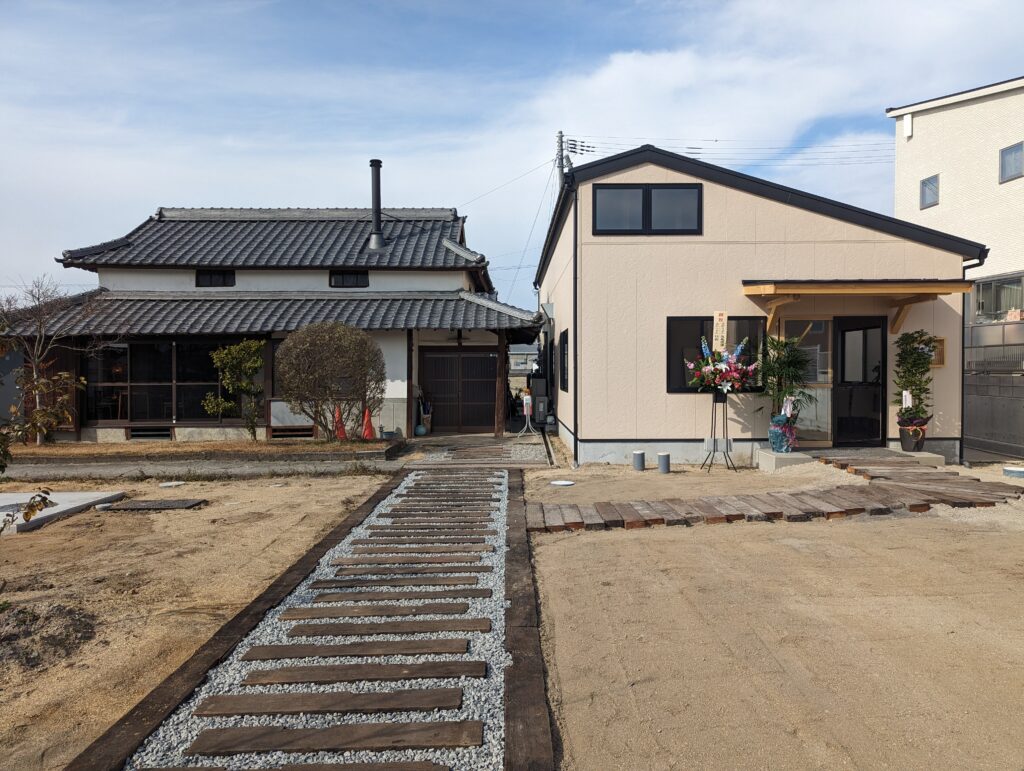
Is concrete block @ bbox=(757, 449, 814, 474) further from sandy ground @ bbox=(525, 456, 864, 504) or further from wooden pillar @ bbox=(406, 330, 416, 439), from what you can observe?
wooden pillar @ bbox=(406, 330, 416, 439)

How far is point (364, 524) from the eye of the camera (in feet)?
24.7

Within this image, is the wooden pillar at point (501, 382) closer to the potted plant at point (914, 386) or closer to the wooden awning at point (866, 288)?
the wooden awning at point (866, 288)

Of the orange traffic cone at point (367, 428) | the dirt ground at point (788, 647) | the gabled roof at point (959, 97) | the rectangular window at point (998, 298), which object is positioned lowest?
the dirt ground at point (788, 647)

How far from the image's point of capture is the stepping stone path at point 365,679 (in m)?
3.03

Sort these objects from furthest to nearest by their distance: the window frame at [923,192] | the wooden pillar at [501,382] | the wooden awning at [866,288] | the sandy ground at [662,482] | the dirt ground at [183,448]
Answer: the window frame at [923,192]
the wooden pillar at [501,382]
the dirt ground at [183,448]
the wooden awning at [866,288]
the sandy ground at [662,482]

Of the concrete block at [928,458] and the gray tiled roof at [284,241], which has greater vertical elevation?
the gray tiled roof at [284,241]

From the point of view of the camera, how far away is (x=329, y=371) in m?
12.5

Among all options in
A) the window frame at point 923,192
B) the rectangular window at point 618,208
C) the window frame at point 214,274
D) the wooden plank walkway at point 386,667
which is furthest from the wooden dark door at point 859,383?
the window frame at point 214,274

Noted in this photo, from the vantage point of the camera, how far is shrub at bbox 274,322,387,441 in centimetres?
1238

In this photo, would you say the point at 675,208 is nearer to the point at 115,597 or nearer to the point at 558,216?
the point at 558,216

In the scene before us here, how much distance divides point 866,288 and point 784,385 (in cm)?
193

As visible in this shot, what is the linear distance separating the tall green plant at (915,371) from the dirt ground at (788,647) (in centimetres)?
454

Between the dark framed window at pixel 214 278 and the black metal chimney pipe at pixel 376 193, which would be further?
the black metal chimney pipe at pixel 376 193

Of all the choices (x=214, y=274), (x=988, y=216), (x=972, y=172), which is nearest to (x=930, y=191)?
(x=972, y=172)
